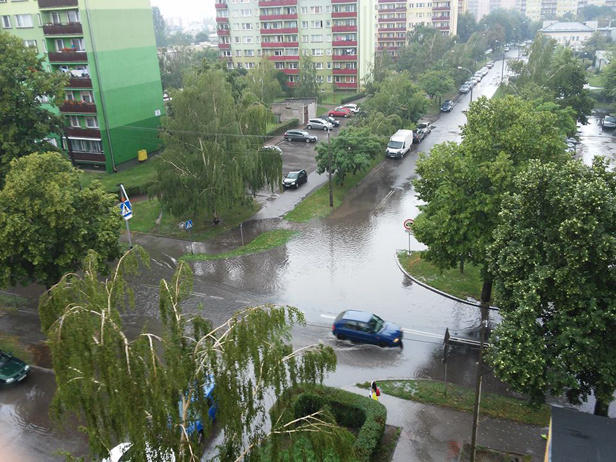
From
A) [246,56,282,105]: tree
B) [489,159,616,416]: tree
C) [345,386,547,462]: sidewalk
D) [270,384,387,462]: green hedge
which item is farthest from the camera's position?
[246,56,282,105]: tree

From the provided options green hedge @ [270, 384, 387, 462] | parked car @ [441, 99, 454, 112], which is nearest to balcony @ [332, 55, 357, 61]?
parked car @ [441, 99, 454, 112]

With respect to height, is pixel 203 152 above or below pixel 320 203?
above

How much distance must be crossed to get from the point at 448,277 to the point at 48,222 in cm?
1950

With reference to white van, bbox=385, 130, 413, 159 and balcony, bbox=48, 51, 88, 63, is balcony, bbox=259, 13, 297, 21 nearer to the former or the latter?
white van, bbox=385, 130, 413, 159

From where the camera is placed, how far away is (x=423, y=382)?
19484 millimetres

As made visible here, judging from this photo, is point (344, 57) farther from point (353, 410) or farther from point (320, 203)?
point (353, 410)

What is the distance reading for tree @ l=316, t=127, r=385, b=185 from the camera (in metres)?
38.9

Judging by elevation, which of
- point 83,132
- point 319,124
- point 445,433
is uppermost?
point 83,132

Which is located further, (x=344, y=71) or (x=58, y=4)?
(x=344, y=71)

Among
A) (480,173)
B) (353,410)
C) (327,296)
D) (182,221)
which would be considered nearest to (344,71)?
(182,221)

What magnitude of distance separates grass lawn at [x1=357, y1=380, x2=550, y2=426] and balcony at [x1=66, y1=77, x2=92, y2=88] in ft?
117

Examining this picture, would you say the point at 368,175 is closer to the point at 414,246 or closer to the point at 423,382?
the point at 414,246

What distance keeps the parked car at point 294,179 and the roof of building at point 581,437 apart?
96.1ft

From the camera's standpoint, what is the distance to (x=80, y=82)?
140ft
